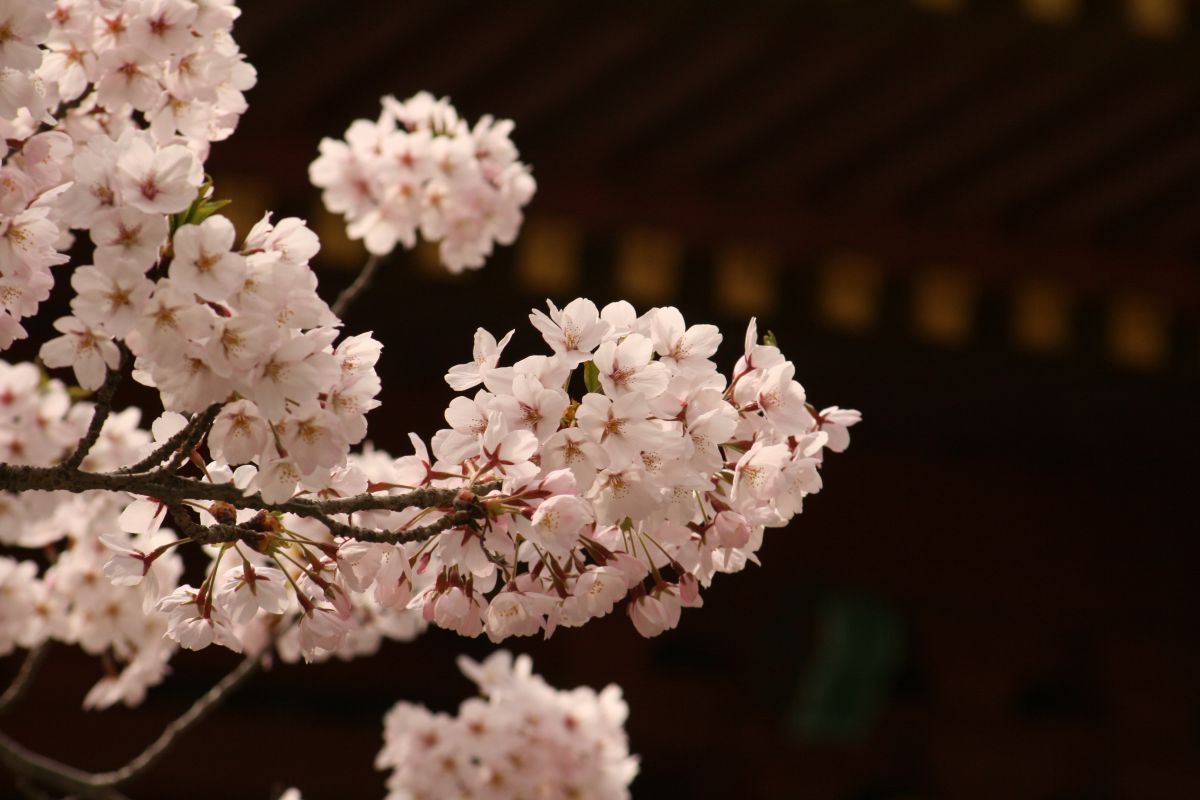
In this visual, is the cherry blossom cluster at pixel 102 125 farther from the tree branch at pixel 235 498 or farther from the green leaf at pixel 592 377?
the green leaf at pixel 592 377

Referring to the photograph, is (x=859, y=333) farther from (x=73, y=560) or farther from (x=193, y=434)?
(x=193, y=434)

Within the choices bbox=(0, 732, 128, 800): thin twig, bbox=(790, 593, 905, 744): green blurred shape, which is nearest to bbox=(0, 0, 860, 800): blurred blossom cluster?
bbox=(0, 732, 128, 800): thin twig

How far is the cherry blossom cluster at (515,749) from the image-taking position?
261 cm

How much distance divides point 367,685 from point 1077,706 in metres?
3.37

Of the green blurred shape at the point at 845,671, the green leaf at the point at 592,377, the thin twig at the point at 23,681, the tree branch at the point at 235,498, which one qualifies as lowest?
the tree branch at the point at 235,498

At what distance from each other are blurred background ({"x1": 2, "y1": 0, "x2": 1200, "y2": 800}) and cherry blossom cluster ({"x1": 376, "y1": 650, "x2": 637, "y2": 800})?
2243mm

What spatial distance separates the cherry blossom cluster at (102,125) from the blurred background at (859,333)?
2.48 metres

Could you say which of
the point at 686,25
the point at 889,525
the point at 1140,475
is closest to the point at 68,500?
the point at 686,25

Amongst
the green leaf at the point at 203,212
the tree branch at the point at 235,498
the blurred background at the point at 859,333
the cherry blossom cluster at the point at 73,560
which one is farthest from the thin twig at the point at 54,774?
the blurred background at the point at 859,333

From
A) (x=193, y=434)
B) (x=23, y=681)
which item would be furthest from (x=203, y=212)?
(x=23, y=681)

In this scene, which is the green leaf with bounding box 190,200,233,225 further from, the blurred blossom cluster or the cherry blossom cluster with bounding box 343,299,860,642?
the cherry blossom cluster with bounding box 343,299,860,642

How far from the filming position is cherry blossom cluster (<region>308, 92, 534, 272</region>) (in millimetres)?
2697

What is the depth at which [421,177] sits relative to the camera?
271 cm

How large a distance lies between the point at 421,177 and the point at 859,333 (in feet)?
10.8
